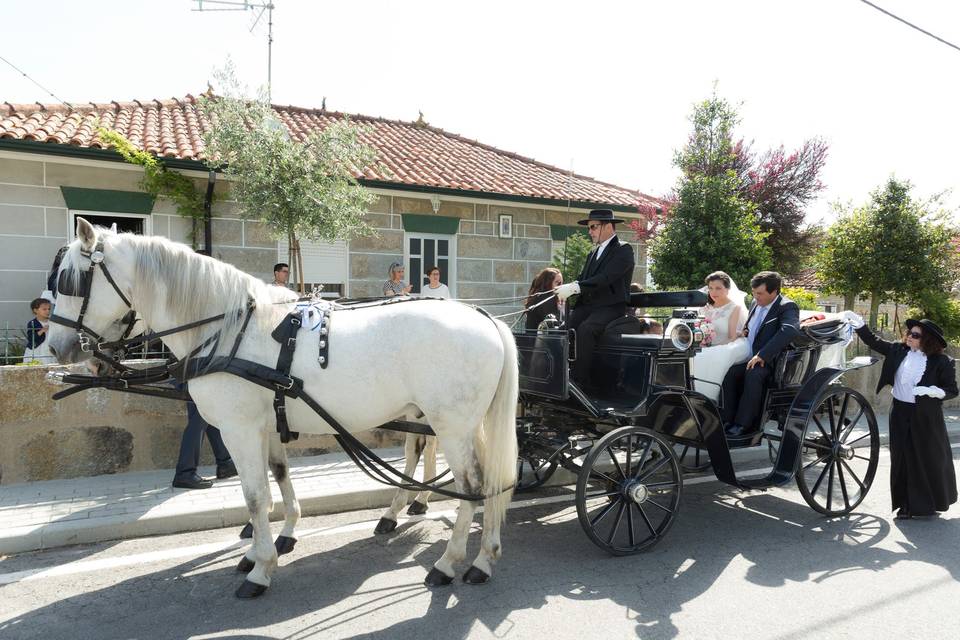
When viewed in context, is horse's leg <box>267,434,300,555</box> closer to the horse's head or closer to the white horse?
the white horse

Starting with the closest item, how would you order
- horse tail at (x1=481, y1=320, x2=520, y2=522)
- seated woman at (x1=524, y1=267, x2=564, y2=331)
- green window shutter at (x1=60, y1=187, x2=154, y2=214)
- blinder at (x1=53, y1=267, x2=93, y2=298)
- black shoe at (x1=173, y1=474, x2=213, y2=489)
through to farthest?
blinder at (x1=53, y1=267, x2=93, y2=298)
horse tail at (x1=481, y1=320, x2=520, y2=522)
black shoe at (x1=173, y1=474, x2=213, y2=489)
seated woman at (x1=524, y1=267, x2=564, y2=331)
green window shutter at (x1=60, y1=187, x2=154, y2=214)

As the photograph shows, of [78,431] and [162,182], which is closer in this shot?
[78,431]

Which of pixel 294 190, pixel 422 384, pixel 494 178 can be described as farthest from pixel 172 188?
pixel 422 384

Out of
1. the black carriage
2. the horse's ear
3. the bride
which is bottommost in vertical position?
the black carriage

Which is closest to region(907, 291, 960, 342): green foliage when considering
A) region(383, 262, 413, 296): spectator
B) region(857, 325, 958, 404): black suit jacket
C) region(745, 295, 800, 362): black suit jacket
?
region(857, 325, 958, 404): black suit jacket

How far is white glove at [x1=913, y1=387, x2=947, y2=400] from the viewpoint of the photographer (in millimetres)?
4824

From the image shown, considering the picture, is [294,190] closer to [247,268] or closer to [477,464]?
[247,268]

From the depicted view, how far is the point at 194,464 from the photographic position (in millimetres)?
5254

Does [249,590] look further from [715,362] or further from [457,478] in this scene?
[715,362]

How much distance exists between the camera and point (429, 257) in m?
11.0

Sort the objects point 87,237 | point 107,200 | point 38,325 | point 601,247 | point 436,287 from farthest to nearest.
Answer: point 436,287
point 107,200
point 38,325
point 601,247
point 87,237

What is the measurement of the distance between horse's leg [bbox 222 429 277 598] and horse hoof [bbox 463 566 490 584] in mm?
1117

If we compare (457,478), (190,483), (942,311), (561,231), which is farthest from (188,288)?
(942,311)

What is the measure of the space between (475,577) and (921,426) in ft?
12.7
